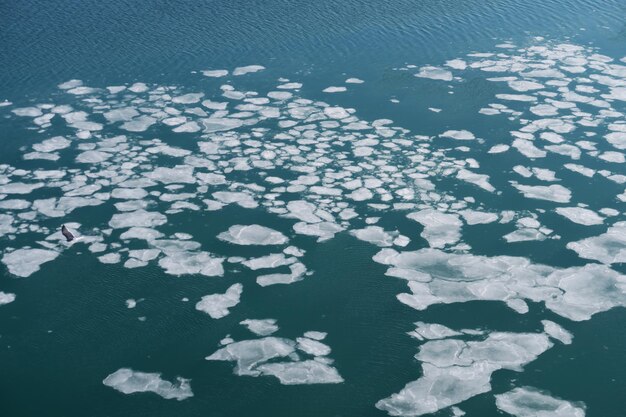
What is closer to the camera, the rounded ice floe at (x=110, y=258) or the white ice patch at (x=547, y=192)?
the rounded ice floe at (x=110, y=258)

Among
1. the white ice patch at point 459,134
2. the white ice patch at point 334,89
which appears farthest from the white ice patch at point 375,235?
the white ice patch at point 334,89

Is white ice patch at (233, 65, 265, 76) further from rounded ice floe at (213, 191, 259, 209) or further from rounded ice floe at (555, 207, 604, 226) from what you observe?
rounded ice floe at (555, 207, 604, 226)

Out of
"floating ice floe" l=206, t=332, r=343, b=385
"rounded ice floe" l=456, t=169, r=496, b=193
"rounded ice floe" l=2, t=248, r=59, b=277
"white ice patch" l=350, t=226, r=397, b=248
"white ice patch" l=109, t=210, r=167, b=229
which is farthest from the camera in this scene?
"rounded ice floe" l=456, t=169, r=496, b=193

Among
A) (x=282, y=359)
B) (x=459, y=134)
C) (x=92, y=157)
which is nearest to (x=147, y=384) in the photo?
(x=282, y=359)

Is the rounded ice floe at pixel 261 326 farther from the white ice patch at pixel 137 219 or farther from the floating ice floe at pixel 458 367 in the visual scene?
the white ice patch at pixel 137 219

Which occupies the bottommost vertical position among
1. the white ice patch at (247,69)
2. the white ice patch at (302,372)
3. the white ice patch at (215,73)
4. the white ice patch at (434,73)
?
the white ice patch at (302,372)

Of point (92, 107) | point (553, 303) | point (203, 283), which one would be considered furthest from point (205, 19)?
point (553, 303)

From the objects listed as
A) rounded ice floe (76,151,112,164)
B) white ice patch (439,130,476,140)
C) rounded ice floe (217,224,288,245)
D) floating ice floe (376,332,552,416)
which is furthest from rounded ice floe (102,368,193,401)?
white ice patch (439,130,476,140)
